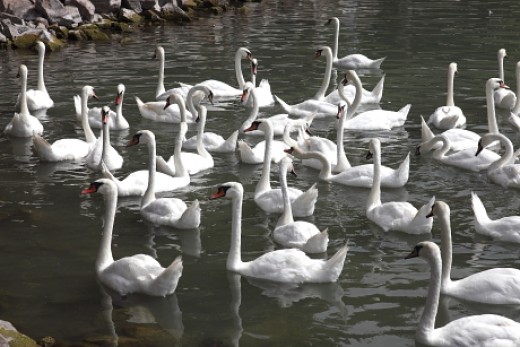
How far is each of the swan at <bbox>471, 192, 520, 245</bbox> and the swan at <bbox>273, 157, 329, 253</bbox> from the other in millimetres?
2017

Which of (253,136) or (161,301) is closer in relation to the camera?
(161,301)

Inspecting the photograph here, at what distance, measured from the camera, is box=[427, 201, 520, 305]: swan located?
1031cm

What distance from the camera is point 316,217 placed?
1344cm

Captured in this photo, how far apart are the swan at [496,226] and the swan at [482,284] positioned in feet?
5.00

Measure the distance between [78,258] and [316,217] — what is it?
3315 millimetres

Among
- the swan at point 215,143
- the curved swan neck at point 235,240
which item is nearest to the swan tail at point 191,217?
the curved swan neck at point 235,240

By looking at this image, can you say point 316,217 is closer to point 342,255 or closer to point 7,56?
point 342,255

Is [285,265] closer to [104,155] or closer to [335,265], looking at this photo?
[335,265]

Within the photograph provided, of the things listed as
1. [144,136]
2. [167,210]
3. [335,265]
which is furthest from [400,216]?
[144,136]

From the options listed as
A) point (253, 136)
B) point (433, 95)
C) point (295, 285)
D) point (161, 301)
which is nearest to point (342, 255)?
point (295, 285)

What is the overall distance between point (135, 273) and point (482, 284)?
12.2 ft

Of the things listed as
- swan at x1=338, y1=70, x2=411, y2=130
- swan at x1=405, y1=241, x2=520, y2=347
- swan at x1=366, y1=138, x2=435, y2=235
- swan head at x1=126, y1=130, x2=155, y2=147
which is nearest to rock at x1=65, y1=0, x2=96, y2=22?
swan at x1=338, y1=70, x2=411, y2=130

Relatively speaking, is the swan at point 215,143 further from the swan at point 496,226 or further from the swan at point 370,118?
the swan at point 496,226

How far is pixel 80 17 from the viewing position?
101ft
